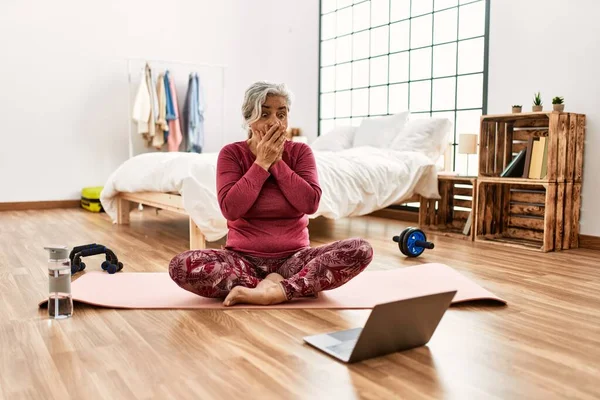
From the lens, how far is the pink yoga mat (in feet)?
6.94

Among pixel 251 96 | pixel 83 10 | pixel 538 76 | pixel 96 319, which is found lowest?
pixel 96 319

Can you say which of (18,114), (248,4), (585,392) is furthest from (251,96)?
(248,4)

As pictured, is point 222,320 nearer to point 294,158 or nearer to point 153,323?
point 153,323

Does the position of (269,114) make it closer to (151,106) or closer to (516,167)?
(516,167)

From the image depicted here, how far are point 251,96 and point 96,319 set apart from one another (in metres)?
0.94

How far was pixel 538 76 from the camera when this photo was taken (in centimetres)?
386

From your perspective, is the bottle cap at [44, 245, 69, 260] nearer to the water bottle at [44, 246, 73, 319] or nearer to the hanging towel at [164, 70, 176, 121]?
the water bottle at [44, 246, 73, 319]

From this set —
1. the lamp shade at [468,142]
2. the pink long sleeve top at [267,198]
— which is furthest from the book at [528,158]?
the pink long sleeve top at [267,198]

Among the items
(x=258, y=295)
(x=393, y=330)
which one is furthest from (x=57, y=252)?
(x=393, y=330)

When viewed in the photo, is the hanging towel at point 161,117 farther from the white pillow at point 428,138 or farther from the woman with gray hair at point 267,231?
the woman with gray hair at point 267,231

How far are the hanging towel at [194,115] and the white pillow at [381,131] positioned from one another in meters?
2.03

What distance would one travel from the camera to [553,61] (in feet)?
12.3

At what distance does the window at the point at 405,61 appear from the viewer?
15.2 feet

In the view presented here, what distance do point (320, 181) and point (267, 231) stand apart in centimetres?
148
